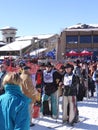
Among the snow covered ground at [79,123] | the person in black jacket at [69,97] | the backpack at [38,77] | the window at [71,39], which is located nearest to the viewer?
the snow covered ground at [79,123]

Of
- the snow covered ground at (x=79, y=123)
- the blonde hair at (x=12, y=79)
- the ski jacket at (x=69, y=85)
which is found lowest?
the snow covered ground at (x=79, y=123)

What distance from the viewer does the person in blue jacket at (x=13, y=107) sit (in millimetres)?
3764

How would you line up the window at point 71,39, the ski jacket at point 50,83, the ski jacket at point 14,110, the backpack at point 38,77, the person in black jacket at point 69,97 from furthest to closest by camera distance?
the window at point 71,39 → the backpack at point 38,77 → the ski jacket at point 50,83 → the person in black jacket at point 69,97 → the ski jacket at point 14,110

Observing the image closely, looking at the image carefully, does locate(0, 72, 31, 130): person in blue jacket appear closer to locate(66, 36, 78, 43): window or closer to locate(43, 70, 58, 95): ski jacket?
locate(43, 70, 58, 95): ski jacket

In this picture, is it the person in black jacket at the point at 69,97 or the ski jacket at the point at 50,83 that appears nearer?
the person in black jacket at the point at 69,97

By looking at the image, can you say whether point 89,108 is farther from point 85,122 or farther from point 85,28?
point 85,28

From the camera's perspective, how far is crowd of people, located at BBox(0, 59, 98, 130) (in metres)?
3.82

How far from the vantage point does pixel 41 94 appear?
12.5 meters

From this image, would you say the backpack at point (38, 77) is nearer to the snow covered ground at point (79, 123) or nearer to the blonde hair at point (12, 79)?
the snow covered ground at point (79, 123)

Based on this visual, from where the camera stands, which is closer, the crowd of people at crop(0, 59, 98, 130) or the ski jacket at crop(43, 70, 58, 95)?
the crowd of people at crop(0, 59, 98, 130)

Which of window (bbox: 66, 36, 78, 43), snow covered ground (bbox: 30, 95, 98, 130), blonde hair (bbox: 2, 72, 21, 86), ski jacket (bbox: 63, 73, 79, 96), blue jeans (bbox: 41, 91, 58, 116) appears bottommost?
snow covered ground (bbox: 30, 95, 98, 130)

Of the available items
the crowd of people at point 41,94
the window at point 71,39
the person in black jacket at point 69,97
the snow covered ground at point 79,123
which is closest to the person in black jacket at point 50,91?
the crowd of people at point 41,94

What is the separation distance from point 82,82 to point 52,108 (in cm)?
498

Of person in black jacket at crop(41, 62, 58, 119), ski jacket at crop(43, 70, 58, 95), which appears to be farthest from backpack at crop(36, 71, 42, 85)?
ski jacket at crop(43, 70, 58, 95)
